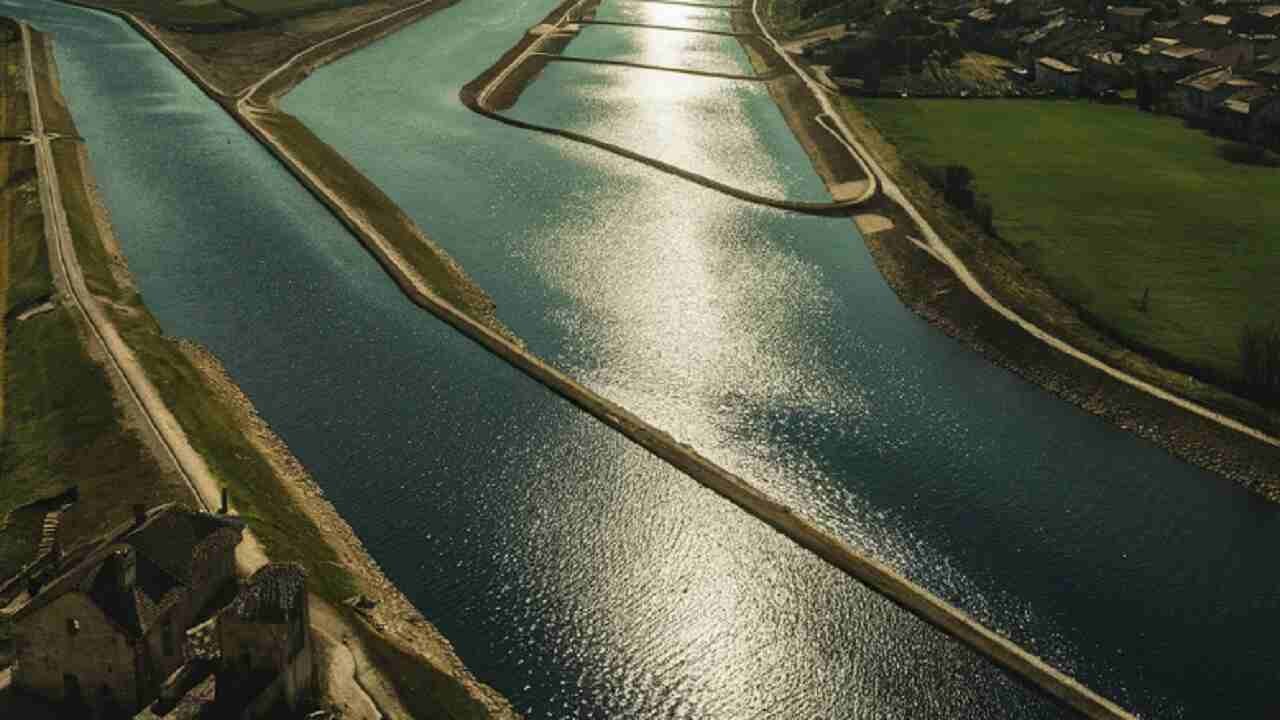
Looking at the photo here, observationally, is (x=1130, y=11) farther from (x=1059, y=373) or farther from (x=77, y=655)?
(x=77, y=655)

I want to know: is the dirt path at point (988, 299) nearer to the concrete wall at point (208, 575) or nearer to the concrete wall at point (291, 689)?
the concrete wall at point (291, 689)

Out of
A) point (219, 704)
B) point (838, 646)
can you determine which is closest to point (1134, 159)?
point (838, 646)

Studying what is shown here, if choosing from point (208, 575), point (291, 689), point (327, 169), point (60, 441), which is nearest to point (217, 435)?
point (60, 441)

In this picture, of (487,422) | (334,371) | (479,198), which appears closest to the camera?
(487,422)

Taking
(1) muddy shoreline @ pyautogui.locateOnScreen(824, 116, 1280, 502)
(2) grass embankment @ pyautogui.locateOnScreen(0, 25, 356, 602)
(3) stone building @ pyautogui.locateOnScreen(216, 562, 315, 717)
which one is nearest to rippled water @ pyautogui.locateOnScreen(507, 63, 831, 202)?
(1) muddy shoreline @ pyautogui.locateOnScreen(824, 116, 1280, 502)

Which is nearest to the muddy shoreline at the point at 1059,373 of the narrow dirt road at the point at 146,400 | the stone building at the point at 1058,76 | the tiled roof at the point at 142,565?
the narrow dirt road at the point at 146,400

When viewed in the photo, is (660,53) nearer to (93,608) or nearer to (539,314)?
(539,314)
